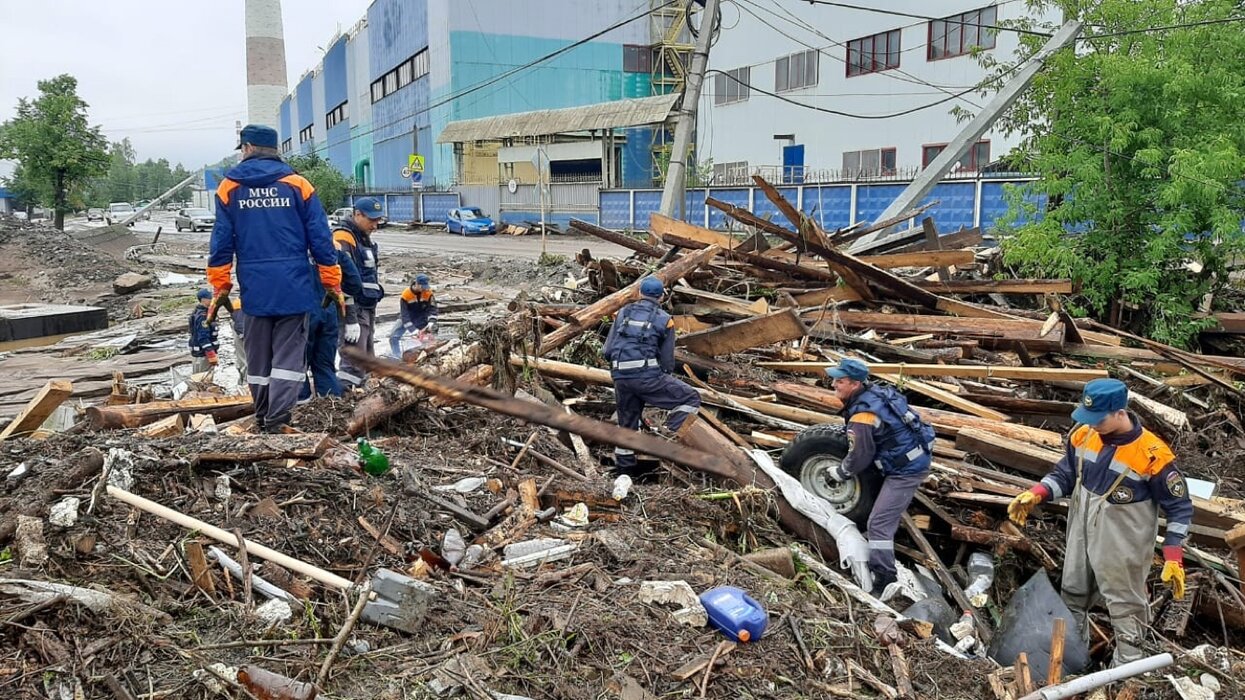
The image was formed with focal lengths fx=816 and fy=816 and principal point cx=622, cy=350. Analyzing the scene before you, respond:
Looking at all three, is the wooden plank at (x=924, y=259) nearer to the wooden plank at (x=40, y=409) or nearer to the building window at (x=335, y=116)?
the wooden plank at (x=40, y=409)

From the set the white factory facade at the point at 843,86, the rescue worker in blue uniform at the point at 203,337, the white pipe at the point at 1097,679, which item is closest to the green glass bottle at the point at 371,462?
the white pipe at the point at 1097,679

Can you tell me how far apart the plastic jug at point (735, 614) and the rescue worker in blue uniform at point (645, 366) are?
7.92 feet

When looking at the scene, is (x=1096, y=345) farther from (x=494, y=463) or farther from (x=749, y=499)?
(x=494, y=463)

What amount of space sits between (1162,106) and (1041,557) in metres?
6.63

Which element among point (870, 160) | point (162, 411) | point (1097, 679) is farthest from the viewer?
point (870, 160)

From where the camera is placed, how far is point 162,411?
19.1 feet

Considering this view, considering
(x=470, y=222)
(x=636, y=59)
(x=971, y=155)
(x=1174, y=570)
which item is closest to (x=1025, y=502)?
(x=1174, y=570)

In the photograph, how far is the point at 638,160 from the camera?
119 feet

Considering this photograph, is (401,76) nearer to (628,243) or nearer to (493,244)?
(493,244)

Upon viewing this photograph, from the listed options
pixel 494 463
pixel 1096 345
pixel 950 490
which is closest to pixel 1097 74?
pixel 1096 345

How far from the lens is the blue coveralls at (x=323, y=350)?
6.07m

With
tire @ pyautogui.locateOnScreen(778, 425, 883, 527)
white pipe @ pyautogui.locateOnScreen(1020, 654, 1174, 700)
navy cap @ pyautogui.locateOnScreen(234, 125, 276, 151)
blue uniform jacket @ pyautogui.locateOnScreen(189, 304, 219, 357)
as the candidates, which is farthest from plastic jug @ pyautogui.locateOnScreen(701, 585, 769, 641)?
blue uniform jacket @ pyautogui.locateOnScreen(189, 304, 219, 357)

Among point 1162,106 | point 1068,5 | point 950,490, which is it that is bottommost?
point 950,490

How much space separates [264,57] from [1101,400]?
63329mm
